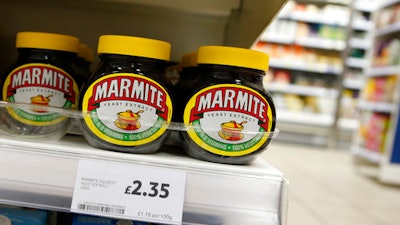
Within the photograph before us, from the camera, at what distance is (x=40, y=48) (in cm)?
81

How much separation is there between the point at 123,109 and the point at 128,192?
0.45ft

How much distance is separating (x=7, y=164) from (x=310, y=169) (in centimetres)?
364

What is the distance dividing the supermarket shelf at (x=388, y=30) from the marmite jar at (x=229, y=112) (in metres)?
3.71

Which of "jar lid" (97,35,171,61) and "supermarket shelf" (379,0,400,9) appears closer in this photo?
"jar lid" (97,35,171,61)

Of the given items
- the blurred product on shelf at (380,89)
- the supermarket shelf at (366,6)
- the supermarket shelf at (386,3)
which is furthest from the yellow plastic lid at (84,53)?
the supermarket shelf at (366,6)

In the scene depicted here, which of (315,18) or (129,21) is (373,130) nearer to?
(315,18)

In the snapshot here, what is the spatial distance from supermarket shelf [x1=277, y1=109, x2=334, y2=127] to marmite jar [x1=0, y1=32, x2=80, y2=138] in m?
5.73

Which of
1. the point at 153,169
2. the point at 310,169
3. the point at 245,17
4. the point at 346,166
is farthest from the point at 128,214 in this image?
the point at 346,166

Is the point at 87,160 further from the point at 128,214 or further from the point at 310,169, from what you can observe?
the point at 310,169

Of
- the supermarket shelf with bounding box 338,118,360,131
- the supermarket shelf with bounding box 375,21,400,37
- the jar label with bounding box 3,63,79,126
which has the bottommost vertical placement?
the supermarket shelf with bounding box 338,118,360,131

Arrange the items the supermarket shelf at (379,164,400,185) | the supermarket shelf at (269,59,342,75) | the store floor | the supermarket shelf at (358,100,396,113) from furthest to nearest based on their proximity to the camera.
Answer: the supermarket shelf at (269,59,342,75), the supermarket shelf at (358,100,396,113), the supermarket shelf at (379,164,400,185), the store floor

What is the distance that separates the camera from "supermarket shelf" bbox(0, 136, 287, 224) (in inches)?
25.2

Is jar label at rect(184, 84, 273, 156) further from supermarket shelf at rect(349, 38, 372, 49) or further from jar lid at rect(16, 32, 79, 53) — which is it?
supermarket shelf at rect(349, 38, 372, 49)

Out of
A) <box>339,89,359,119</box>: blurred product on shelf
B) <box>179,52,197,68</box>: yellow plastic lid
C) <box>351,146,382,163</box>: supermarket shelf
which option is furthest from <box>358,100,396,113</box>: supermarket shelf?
<box>179,52,197,68</box>: yellow plastic lid
